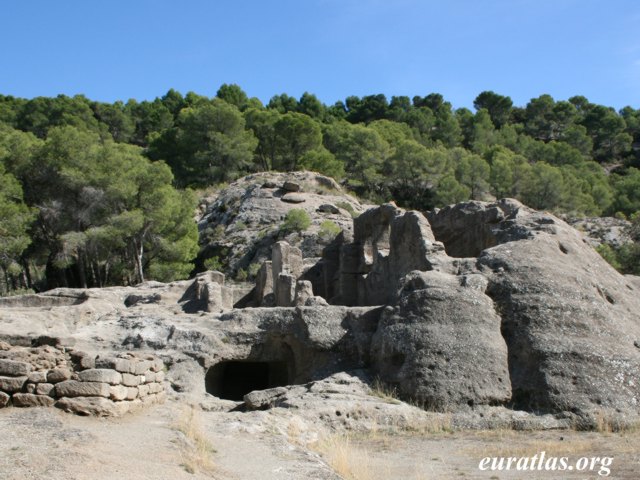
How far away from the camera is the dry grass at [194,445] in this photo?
7.96m

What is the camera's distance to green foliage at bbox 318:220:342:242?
1302 inches

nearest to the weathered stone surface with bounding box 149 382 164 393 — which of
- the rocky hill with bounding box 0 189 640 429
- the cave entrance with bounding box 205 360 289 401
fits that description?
the rocky hill with bounding box 0 189 640 429

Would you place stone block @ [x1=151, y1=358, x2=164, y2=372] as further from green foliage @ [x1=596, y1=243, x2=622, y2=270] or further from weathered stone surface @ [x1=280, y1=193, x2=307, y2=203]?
weathered stone surface @ [x1=280, y1=193, x2=307, y2=203]

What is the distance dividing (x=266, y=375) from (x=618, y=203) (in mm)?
43800

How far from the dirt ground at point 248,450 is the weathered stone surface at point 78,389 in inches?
16.7

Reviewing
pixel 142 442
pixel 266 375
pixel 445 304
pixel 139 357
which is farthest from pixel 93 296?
pixel 142 442

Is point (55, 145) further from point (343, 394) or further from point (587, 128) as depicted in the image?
point (587, 128)

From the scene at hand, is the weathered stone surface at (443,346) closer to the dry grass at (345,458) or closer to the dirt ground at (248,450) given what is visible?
the dirt ground at (248,450)

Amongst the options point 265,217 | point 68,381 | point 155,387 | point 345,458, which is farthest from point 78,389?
point 265,217

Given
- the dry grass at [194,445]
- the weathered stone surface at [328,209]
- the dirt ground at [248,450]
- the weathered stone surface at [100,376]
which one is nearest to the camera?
the dirt ground at [248,450]

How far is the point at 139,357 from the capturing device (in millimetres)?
11773

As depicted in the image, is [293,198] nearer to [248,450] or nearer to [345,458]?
[248,450]

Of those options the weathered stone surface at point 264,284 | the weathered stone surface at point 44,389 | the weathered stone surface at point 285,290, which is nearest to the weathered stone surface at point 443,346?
the weathered stone surface at point 285,290

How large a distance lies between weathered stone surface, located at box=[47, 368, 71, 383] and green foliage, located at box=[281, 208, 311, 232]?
25384 mm
